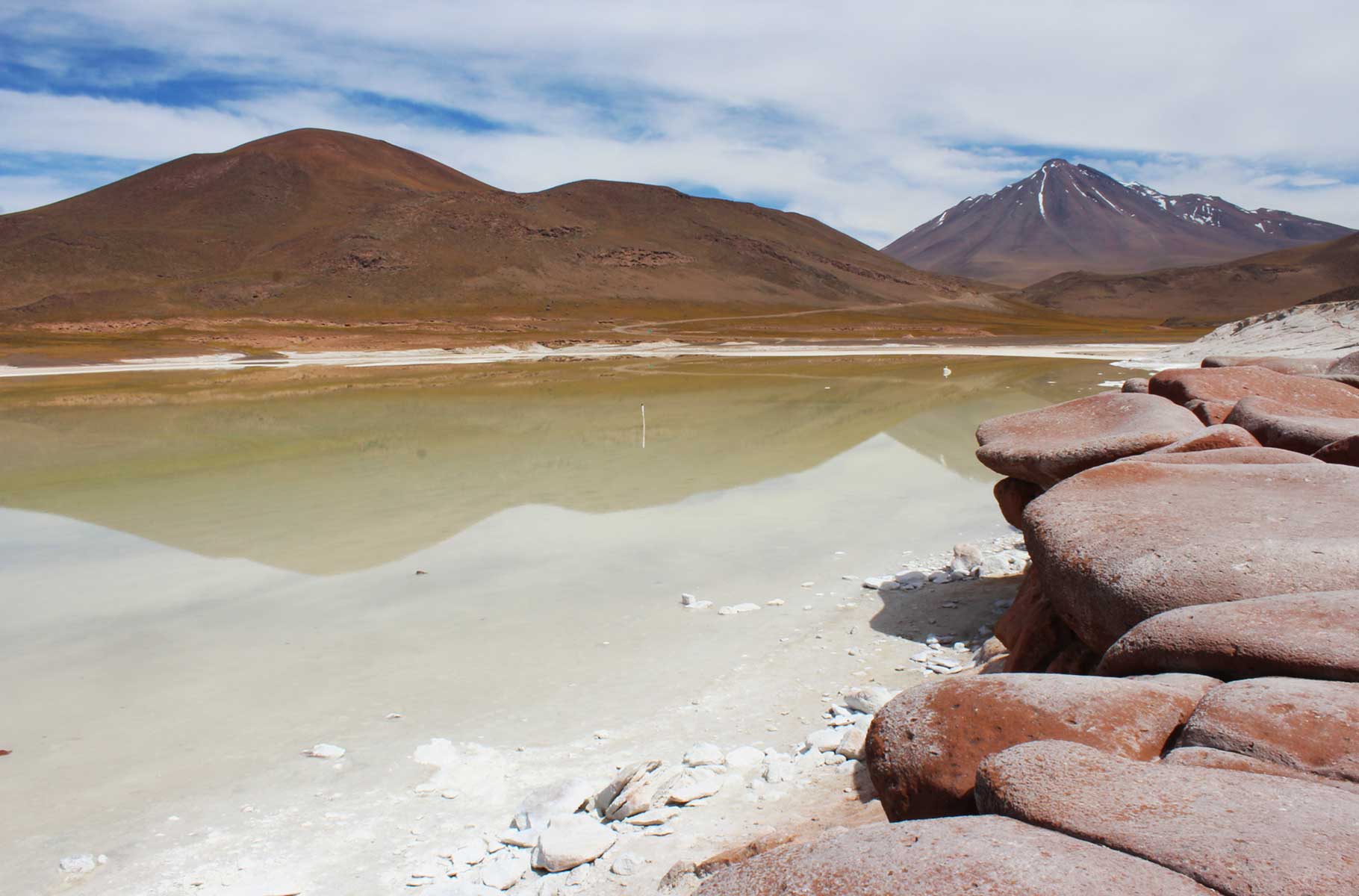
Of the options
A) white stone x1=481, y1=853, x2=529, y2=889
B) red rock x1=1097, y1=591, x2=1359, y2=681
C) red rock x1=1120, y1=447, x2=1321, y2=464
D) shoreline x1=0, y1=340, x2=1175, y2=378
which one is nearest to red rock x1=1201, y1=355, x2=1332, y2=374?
red rock x1=1120, y1=447, x2=1321, y2=464

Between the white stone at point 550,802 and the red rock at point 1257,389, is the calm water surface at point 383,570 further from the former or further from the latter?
the red rock at point 1257,389

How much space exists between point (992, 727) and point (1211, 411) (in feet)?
20.2

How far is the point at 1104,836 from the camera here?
242cm

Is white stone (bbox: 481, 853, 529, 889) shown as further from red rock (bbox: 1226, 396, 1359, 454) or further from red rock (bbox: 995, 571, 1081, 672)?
red rock (bbox: 1226, 396, 1359, 454)

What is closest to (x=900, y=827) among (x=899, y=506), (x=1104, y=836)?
(x=1104, y=836)

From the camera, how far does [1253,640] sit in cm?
350

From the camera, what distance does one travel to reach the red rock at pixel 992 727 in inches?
125

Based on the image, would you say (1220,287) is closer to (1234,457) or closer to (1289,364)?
(1289,364)

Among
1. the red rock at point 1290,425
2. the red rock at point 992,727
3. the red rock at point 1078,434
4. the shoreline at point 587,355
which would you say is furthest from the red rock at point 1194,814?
the shoreline at point 587,355

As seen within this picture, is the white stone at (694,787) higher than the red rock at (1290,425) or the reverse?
the reverse

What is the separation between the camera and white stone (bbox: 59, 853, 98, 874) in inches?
162

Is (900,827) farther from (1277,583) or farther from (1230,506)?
(1230,506)

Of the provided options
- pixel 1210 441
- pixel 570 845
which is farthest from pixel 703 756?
pixel 1210 441

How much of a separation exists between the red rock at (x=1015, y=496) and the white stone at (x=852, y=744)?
3.70m
